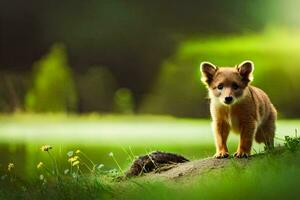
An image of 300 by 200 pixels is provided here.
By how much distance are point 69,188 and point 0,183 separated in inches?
21.7

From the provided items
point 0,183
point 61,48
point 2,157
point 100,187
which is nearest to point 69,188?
point 100,187

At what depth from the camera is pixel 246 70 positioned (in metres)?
3.95

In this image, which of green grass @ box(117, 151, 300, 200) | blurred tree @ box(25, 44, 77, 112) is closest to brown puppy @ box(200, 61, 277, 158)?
green grass @ box(117, 151, 300, 200)

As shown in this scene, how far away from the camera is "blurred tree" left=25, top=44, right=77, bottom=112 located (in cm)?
552

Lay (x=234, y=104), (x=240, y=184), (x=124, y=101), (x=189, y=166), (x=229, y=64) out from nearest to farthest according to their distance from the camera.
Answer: (x=240, y=184), (x=234, y=104), (x=189, y=166), (x=229, y=64), (x=124, y=101)

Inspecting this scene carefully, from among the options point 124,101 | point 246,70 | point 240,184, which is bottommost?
A: point 240,184

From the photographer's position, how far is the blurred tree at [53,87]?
5523 millimetres

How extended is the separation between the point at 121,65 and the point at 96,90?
9.3 inches

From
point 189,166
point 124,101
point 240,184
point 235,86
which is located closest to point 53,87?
point 124,101

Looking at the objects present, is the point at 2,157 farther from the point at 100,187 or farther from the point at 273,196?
the point at 273,196

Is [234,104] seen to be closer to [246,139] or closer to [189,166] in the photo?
[246,139]

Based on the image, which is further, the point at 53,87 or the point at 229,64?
the point at 53,87

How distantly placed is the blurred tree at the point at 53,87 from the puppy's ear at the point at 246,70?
183cm

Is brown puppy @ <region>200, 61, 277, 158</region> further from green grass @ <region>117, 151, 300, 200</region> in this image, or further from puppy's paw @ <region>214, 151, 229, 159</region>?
green grass @ <region>117, 151, 300, 200</region>
